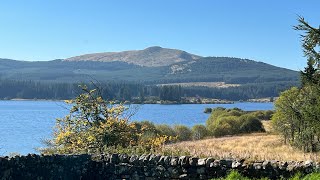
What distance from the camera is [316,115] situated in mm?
23547

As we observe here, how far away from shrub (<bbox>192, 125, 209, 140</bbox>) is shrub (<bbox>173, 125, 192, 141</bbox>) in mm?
733

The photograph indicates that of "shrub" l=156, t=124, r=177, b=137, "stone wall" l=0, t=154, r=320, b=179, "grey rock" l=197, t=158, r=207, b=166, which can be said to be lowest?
"shrub" l=156, t=124, r=177, b=137

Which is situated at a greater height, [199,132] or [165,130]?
[165,130]

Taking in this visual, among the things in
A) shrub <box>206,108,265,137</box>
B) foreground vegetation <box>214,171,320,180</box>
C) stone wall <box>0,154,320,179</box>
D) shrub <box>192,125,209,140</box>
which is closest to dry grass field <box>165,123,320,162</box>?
stone wall <box>0,154,320,179</box>

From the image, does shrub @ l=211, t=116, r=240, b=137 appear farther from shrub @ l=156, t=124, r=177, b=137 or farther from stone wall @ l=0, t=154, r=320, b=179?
stone wall @ l=0, t=154, r=320, b=179

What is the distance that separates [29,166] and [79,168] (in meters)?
1.97

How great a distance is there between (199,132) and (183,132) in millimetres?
4837

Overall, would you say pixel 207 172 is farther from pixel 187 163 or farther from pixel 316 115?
pixel 316 115

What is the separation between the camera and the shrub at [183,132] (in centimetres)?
6049

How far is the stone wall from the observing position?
14.0 metres

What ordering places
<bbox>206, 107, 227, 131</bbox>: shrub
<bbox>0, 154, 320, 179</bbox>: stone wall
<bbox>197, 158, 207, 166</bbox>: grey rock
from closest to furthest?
<bbox>0, 154, 320, 179</bbox>: stone wall < <bbox>197, 158, 207, 166</bbox>: grey rock < <bbox>206, 107, 227, 131</bbox>: shrub

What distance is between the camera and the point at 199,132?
66.1m

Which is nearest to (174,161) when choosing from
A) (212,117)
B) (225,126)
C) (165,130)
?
(165,130)

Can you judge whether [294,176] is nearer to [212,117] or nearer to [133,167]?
[133,167]
